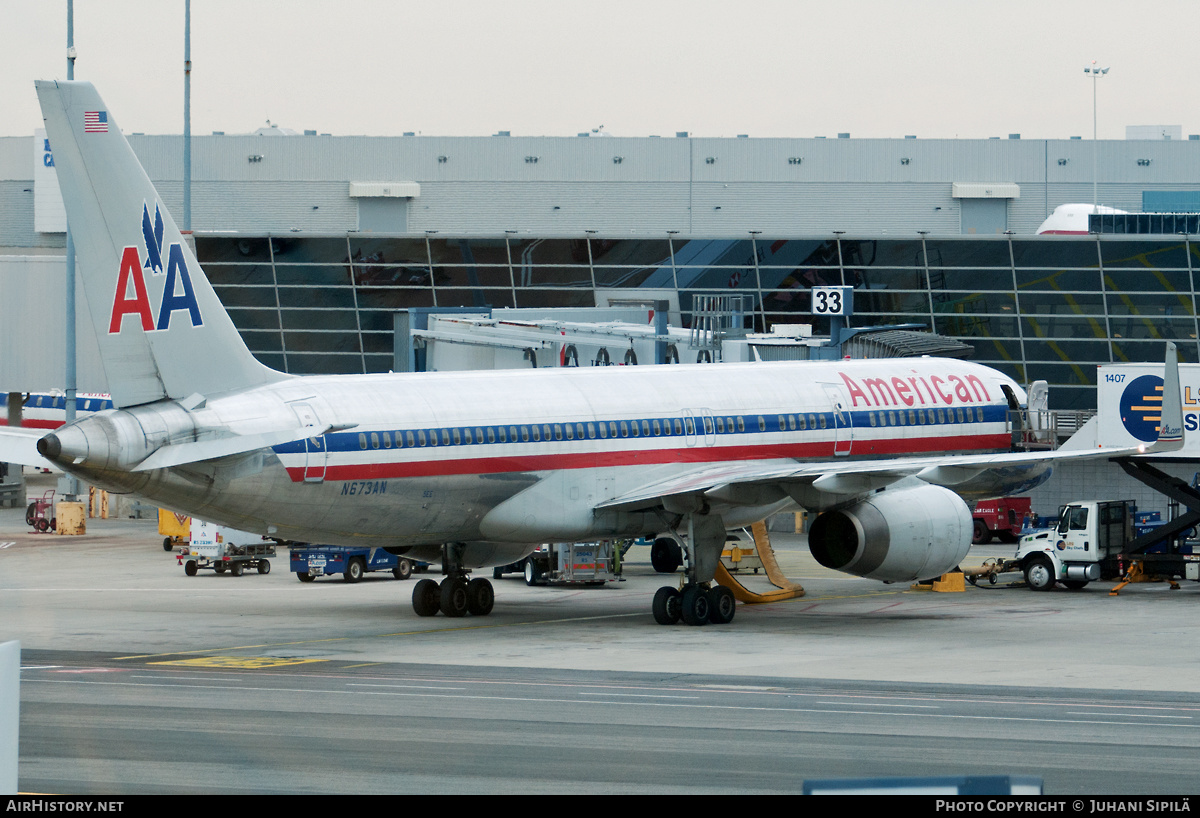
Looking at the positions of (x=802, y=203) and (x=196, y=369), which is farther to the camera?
(x=802, y=203)

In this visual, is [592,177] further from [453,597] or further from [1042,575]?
[453,597]

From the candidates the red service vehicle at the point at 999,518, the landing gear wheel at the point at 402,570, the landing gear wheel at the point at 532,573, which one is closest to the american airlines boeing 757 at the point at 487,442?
the landing gear wheel at the point at 532,573

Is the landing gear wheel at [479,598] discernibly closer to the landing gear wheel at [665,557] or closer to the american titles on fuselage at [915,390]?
the american titles on fuselage at [915,390]

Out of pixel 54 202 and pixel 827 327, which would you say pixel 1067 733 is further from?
pixel 54 202

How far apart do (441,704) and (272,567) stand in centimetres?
2803

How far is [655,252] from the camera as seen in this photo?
7100 centimetres

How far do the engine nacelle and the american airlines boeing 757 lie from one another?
0.16 feet

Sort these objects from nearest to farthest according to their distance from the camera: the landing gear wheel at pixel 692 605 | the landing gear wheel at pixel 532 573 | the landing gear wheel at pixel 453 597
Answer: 1. the landing gear wheel at pixel 692 605
2. the landing gear wheel at pixel 453 597
3. the landing gear wheel at pixel 532 573

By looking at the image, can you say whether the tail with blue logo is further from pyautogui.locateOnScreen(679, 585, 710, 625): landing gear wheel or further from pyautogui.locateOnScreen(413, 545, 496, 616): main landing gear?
pyautogui.locateOnScreen(679, 585, 710, 625): landing gear wheel

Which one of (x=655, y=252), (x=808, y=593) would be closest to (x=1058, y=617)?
(x=808, y=593)

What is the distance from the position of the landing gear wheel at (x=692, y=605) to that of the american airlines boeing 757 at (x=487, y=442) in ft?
0.24

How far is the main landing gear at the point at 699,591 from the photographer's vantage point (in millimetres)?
33062

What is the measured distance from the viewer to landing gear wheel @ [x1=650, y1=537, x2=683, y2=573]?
46812mm

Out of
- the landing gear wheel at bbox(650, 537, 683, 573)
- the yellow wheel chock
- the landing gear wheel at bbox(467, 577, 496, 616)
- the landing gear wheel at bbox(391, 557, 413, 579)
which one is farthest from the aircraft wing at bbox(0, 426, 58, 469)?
the landing gear wheel at bbox(650, 537, 683, 573)
